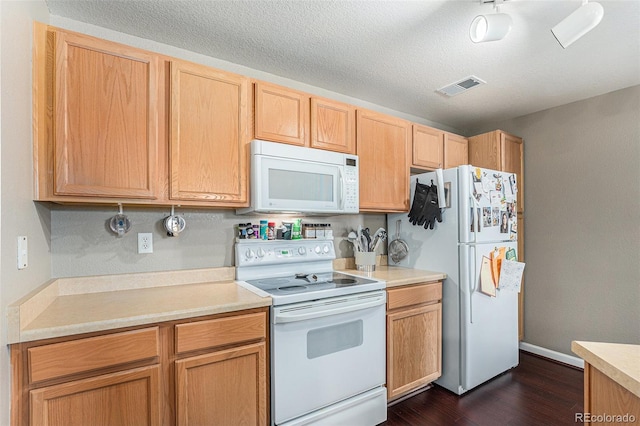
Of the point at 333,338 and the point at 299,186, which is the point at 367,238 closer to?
the point at 299,186

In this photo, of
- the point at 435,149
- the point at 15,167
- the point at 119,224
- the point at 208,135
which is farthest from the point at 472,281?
the point at 15,167

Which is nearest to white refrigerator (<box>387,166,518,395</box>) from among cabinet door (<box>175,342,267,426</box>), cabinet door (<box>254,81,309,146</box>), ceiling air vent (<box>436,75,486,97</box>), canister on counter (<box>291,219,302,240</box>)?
ceiling air vent (<box>436,75,486,97</box>)

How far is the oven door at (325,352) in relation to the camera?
5.43 feet

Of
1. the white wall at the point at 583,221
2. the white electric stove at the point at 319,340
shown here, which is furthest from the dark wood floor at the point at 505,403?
the white wall at the point at 583,221

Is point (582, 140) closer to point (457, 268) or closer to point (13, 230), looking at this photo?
point (457, 268)

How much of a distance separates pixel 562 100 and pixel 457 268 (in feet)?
6.20

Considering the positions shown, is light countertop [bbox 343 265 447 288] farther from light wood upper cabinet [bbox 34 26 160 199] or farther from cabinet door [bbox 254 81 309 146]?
light wood upper cabinet [bbox 34 26 160 199]

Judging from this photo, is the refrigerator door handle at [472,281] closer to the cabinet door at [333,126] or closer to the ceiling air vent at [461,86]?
the cabinet door at [333,126]

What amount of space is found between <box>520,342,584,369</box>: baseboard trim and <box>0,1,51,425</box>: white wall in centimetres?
376

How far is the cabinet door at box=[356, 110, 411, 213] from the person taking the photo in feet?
8.03

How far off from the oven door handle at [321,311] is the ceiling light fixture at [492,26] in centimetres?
154

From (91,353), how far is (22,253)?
0.48m

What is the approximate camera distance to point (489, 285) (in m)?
2.44

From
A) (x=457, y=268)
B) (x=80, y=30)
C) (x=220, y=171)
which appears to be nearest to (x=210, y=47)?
(x=80, y=30)
